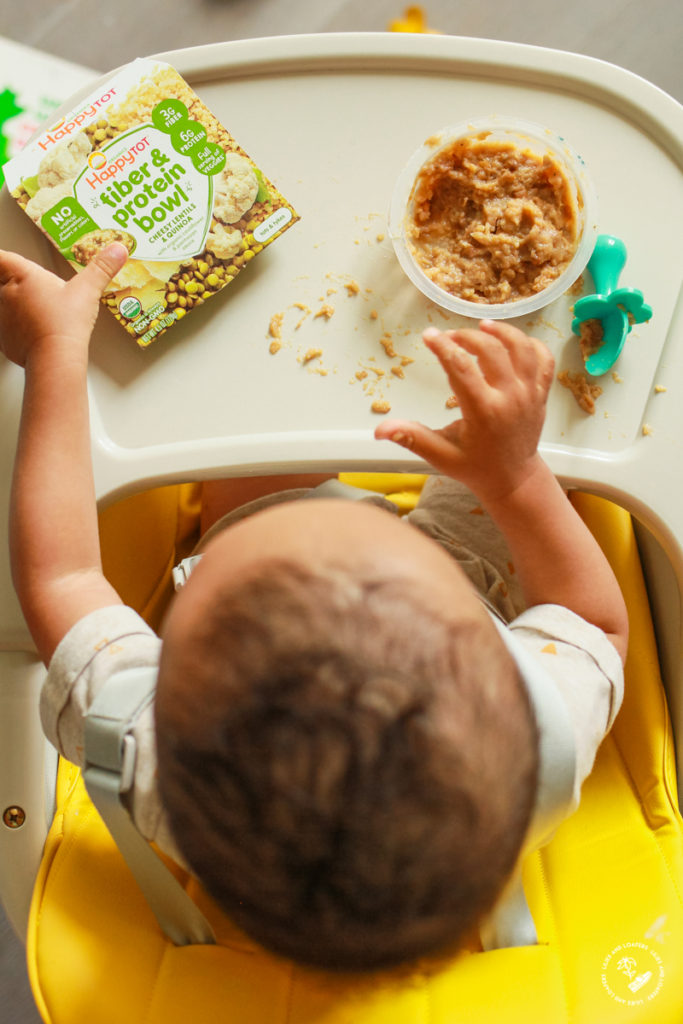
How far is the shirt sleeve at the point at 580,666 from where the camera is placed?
1.76 ft

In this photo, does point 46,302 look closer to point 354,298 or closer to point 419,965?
point 354,298

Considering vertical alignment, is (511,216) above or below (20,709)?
above

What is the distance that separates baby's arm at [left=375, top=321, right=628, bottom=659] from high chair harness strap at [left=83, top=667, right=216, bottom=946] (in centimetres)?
24

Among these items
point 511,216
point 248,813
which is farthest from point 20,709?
point 511,216

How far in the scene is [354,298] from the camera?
0.63 metres

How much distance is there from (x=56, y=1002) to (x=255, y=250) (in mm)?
530

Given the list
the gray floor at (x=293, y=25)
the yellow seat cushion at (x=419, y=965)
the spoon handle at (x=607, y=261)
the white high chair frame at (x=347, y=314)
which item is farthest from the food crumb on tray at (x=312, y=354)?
the gray floor at (x=293, y=25)

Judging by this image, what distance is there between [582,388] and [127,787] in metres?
0.43

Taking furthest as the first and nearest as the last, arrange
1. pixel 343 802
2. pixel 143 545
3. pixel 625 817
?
1. pixel 143 545
2. pixel 625 817
3. pixel 343 802

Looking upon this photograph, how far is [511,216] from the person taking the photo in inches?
24.1

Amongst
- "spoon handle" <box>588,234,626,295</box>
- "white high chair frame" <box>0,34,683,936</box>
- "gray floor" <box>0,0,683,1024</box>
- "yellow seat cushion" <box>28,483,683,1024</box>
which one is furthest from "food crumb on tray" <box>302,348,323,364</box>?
"gray floor" <box>0,0,683,1024</box>

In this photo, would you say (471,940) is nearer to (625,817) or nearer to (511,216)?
(625,817)

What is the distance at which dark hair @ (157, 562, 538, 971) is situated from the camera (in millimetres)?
374

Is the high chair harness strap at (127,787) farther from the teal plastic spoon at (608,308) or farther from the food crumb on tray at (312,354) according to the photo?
the teal plastic spoon at (608,308)
